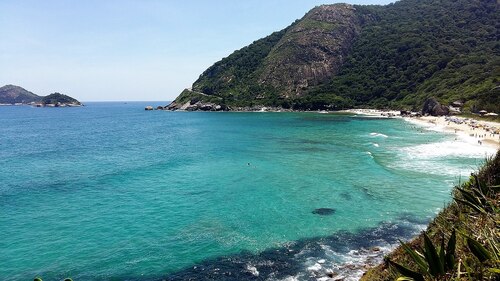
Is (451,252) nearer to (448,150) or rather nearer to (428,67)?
(448,150)

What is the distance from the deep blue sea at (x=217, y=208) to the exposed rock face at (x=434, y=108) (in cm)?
5789

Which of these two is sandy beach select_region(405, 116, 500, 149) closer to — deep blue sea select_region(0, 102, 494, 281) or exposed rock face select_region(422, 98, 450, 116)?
exposed rock face select_region(422, 98, 450, 116)

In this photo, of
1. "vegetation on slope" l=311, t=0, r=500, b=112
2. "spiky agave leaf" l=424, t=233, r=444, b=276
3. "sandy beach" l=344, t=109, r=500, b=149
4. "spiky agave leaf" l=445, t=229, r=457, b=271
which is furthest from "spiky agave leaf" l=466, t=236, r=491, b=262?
"vegetation on slope" l=311, t=0, r=500, b=112

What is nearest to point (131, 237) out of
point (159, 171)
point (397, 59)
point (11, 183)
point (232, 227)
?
point (232, 227)

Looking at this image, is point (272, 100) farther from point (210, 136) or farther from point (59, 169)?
point (59, 169)

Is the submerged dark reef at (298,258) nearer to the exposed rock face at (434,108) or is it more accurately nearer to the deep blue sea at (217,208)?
the deep blue sea at (217,208)

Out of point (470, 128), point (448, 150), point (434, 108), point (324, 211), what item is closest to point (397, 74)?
point (434, 108)

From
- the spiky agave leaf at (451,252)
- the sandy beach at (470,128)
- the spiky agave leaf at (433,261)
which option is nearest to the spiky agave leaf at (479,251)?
the spiky agave leaf at (451,252)

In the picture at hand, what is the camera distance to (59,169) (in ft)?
167

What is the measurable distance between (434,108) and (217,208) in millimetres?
110481

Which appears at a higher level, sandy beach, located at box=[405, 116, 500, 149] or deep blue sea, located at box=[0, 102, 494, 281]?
sandy beach, located at box=[405, 116, 500, 149]

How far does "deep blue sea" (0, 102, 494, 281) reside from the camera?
880 inches

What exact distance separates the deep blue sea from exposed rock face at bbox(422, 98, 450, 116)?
190 ft

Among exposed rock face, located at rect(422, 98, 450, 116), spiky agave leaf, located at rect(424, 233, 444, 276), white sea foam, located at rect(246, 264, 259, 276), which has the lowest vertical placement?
white sea foam, located at rect(246, 264, 259, 276)
